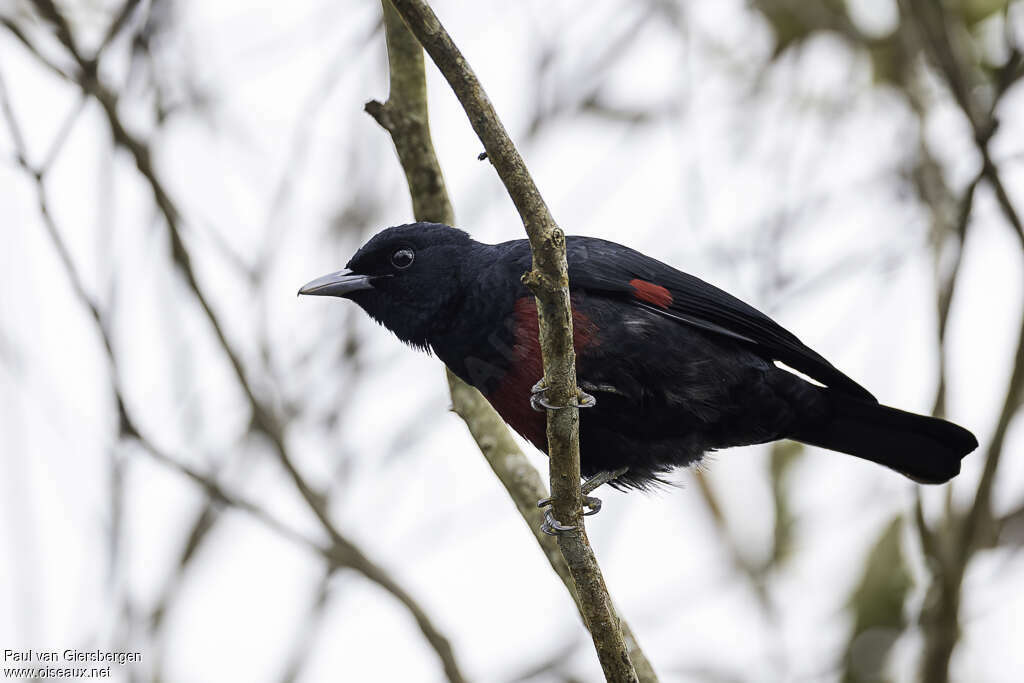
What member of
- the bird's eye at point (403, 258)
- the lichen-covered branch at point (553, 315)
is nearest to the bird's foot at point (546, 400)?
the lichen-covered branch at point (553, 315)

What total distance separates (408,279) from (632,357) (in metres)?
0.88

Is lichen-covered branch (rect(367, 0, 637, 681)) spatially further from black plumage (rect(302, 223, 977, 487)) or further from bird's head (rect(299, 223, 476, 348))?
bird's head (rect(299, 223, 476, 348))

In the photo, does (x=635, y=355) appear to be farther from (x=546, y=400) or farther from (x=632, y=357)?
(x=546, y=400)

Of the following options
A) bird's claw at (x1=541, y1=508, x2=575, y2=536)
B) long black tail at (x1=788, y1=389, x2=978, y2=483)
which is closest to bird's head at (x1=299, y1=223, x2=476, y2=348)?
bird's claw at (x1=541, y1=508, x2=575, y2=536)

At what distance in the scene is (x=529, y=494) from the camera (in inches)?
147

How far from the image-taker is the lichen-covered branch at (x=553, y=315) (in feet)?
7.68

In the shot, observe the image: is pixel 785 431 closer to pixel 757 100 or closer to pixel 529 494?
pixel 529 494

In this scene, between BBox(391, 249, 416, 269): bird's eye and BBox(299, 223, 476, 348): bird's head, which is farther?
BBox(391, 249, 416, 269): bird's eye

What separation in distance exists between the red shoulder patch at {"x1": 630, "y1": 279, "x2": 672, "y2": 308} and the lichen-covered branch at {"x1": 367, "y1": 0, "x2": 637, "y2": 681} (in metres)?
0.98

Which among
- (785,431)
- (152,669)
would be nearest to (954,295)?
(785,431)

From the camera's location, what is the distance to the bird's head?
3.71 m

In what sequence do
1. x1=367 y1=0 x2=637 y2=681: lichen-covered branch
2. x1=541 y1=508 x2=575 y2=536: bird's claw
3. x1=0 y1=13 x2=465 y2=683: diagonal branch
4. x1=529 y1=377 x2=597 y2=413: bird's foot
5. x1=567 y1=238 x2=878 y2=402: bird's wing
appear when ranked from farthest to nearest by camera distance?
x1=567 y1=238 x2=878 y2=402: bird's wing < x1=0 y1=13 x2=465 y2=683: diagonal branch < x1=541 y1=508 x2=575 y2=536: bird's claw < x1=529 y1=377 x2=597 y2=413: bird's foot < x1=367 y1=0 x2=637 y2=681: lichen-covered branch

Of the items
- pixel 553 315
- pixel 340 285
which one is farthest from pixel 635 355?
pixel 340 285

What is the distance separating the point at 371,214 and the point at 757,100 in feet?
8.30
